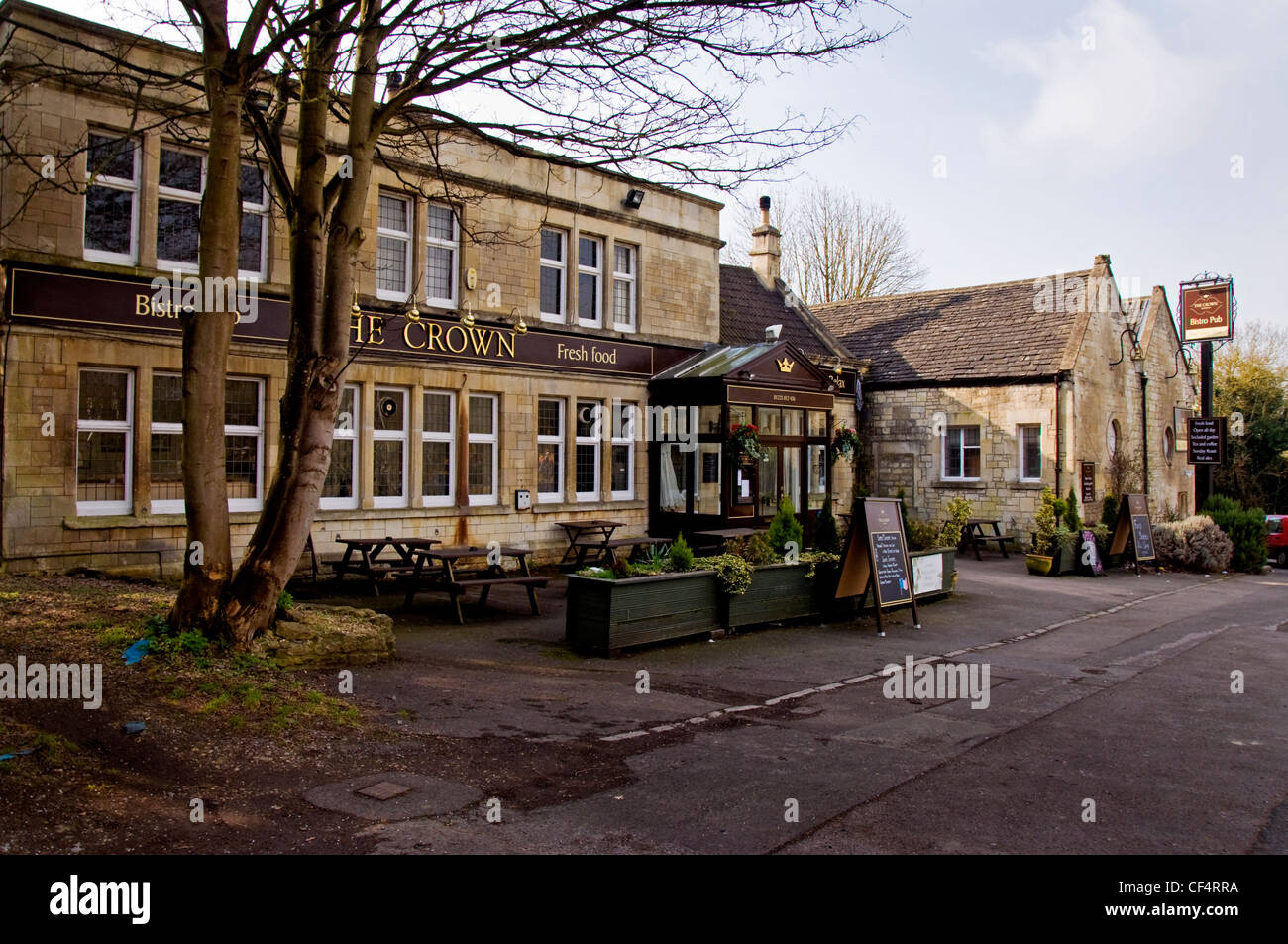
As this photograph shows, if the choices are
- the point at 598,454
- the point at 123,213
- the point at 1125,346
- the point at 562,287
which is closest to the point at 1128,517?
the point at 1125,346

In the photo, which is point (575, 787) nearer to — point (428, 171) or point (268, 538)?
point (268, 538)

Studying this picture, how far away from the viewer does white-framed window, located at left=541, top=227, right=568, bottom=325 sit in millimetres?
19031

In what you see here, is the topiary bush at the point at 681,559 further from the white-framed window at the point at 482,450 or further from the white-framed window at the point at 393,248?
the white-framed window at the point at 393,248

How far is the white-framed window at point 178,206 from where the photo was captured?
45.5 ft

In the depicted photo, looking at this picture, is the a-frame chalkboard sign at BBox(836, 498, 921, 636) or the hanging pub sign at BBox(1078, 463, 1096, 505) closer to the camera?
the a-frame chalkboard sign at BBox(836, 498, 921, 636)

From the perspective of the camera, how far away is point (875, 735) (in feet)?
25.2

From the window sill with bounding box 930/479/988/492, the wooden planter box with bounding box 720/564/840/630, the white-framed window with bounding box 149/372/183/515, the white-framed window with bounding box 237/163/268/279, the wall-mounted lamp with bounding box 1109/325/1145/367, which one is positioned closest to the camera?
the wooden planter box with bounding box 720/564/840/630

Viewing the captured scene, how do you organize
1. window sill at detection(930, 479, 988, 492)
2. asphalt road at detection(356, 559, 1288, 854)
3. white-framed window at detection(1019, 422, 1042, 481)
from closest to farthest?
asphalt road at detection(356, 559, 1288, 854)
white-framed window at detection(1019, 422, 1042, 481)
window sill at detection(930, 479, 988, 492)

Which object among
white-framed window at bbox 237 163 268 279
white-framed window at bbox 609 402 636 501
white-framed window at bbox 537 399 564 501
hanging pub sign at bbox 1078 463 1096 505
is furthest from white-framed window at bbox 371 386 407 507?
hanging pub sign at bbox 1078 463 1096 505

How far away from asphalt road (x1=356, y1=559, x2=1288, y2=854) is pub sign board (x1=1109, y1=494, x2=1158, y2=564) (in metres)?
8.13

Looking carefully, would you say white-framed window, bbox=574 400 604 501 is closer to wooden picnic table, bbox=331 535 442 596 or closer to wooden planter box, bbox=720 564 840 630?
wooden picnic table, bbox=331 535 442 596

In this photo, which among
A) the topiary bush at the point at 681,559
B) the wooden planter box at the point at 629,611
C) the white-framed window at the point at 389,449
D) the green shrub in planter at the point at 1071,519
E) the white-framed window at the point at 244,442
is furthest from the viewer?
the green shrub in planter at the point at 1071,519

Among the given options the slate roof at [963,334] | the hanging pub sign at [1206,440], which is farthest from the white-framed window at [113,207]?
the hanging pub sign at [1206,440]

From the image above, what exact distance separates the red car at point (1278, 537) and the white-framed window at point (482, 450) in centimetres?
2247
